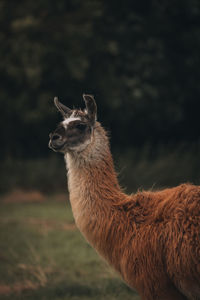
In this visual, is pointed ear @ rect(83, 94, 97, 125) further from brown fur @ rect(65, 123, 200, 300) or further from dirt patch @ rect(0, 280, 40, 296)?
dirt patch @ rect(0, 280, 40, 296)

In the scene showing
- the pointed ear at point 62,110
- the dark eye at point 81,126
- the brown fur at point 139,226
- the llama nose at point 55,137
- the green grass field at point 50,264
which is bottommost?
the green grass field at point 50,264

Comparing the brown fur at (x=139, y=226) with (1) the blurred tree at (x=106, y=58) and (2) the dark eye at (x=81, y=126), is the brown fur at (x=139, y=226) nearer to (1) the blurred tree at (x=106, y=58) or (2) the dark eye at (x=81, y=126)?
(2) the dark eye at (x=81, y=126)

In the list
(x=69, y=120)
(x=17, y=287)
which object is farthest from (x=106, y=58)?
(x=69, y=120)

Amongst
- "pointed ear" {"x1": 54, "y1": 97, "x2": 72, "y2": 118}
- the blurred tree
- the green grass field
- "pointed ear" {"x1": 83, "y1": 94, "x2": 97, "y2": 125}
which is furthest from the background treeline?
"pointed ear" {"x1": 83, "y1": 94, "x2": 97, "y2": 125}

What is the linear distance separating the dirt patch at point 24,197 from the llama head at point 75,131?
12.3m

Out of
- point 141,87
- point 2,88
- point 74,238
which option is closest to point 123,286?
point 74,238

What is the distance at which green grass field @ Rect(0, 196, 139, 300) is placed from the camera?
6.36 m

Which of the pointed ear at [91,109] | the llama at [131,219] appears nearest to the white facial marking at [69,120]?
the llama at [131,219]

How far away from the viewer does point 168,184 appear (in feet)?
47.9

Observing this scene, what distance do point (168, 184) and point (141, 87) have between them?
4384 mm

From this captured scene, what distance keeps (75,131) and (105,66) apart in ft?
47.9

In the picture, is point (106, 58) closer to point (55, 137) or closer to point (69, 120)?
point (69, 120)

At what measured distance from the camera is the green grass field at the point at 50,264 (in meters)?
6.36

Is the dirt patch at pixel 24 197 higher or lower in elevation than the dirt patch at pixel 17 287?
lower
